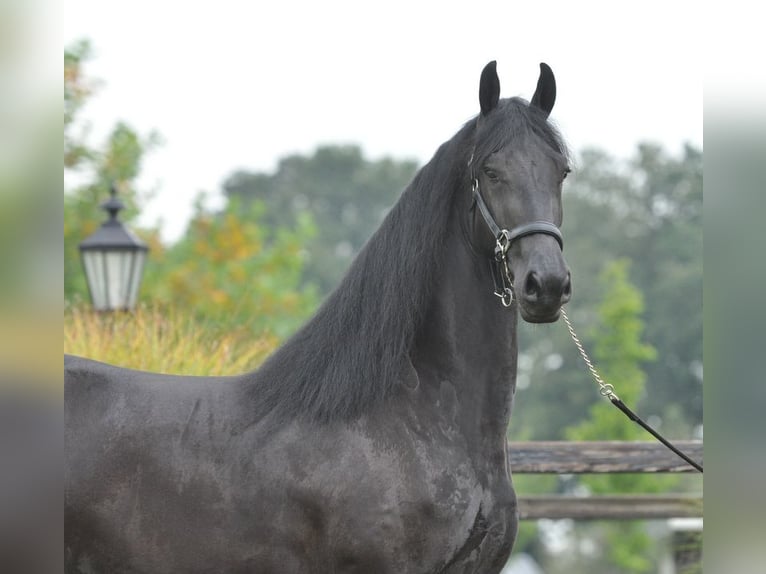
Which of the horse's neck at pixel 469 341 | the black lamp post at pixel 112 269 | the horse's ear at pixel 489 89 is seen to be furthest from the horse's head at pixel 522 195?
the black lamp post at pixel 112 269

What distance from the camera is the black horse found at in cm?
328

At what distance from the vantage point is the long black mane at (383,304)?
345cm

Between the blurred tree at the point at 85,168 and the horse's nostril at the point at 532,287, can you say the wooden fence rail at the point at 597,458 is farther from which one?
the blurred tree at the point at 85,168

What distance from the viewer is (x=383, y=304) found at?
3512 millimetres

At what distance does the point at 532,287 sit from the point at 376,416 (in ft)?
2.45

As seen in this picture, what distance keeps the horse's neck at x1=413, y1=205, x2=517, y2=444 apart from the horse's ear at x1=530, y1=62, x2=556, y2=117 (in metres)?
0.61

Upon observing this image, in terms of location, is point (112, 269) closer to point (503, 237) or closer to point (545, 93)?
point (545, 93)

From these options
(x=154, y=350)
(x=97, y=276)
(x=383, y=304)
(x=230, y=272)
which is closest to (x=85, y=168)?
(x=230, y=272)

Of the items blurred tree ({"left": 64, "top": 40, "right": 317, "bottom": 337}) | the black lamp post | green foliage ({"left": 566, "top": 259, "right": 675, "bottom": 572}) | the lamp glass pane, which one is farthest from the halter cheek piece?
green foliage ({"left": 566, "top": 259, "right": 675, "bottom": 572})

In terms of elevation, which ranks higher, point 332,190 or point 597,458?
point 332,190

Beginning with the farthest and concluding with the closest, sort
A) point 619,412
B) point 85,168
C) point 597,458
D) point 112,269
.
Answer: point 619,412
point 85,168
point 112,269
point 597,458

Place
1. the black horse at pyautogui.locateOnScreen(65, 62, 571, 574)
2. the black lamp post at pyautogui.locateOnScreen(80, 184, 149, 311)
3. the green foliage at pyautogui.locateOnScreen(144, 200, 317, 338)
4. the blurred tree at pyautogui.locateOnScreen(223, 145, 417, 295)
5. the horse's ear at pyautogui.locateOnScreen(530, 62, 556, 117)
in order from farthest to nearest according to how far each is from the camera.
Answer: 1. the blurred tree at pyautogui.locateOnScreen(223, 145, 417, 295)
2. the green foliage at pyautogui.locateOnScreen(144, 200, 317, 338)
3. the black lamp post at pyautogui.locateOnScreen(80, 184, 149, 311)
4. the horse's ear at pyautogui.locateOnScreen(530, 62, 556, 117)
5. the black horse at pyautogui.locateOnScreen(65, 62, 571, 574)

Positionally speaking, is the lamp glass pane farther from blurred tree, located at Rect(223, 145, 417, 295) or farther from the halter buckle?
blurred tree, located at Rect(223, 145, 417, 295)

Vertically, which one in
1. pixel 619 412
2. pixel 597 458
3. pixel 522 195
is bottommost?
pixel 619 412
